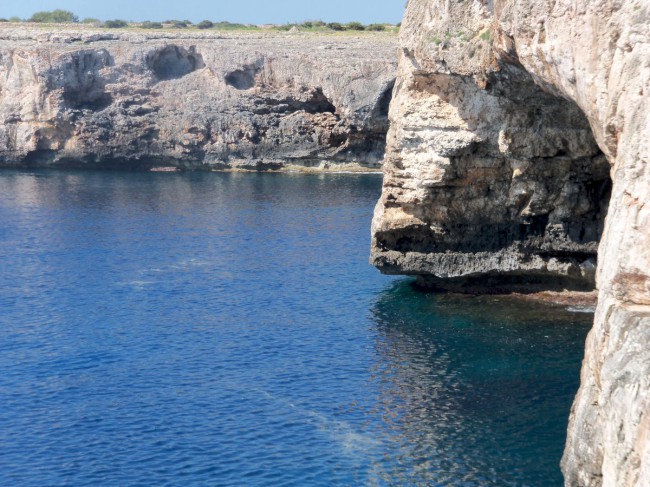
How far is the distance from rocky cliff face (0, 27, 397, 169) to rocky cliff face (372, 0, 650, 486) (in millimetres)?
66796

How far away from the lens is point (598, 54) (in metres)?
28.4

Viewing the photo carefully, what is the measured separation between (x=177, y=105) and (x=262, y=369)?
87.3 meters

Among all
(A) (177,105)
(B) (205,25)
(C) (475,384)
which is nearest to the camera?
(C) (475,384)

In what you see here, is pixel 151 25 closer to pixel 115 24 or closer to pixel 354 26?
pixel 115 24

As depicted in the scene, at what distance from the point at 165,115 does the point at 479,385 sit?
92358 mm

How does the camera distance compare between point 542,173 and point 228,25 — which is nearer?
point 542,173

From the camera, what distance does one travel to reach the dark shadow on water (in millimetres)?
35000

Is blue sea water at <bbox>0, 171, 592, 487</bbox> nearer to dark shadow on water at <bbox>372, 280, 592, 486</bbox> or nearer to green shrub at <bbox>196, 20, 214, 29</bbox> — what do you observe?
dark shadow on water at <bbox>372, 280, 592, 486</bbox>

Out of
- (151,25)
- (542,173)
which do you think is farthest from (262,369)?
(151,25)

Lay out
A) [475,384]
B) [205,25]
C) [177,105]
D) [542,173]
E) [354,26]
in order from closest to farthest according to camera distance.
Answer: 1. [475,384]
2. [542,173]
3. [177,105]
4. [354,26]
5. [205,25]

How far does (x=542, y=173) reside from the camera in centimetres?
5166

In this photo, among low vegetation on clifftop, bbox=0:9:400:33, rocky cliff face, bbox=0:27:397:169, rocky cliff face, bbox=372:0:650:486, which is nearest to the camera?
rocky cliff face, bbox=372:0:650:486

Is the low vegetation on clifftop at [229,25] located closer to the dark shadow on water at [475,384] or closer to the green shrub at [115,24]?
the green shrub at [115,24]

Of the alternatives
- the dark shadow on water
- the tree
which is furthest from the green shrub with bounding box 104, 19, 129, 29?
the dark shadow on water
